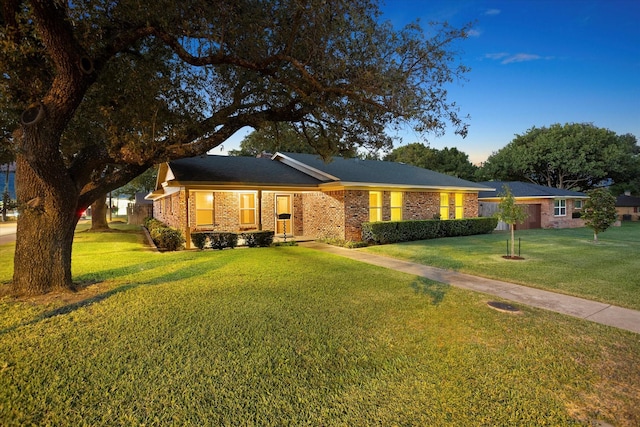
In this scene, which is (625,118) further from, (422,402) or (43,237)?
(43,237)

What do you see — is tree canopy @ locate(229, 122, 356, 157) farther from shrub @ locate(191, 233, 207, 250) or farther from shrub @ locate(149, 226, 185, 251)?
shrub @ locate(149, 226, 185, 251)

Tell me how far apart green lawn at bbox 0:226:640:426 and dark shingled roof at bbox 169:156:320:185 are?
7367mm

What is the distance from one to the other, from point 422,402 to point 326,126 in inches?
298

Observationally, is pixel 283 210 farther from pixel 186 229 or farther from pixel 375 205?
pixel 186 229

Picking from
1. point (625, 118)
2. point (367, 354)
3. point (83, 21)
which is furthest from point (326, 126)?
point (625, 118)

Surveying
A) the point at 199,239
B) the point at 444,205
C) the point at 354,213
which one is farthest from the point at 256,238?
the point at 444,205

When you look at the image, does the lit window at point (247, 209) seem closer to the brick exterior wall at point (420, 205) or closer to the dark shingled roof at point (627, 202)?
the brick exterior wall at point (420, 205)

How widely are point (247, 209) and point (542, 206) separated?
824 inches

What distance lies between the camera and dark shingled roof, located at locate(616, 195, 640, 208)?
3975cm

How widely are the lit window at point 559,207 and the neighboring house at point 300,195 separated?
28.5 feet

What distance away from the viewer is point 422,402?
112 inches

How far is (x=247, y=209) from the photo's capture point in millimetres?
16641

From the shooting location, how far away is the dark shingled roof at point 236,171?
1311 centimetres

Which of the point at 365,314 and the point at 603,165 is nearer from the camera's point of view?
the point at 365,314
